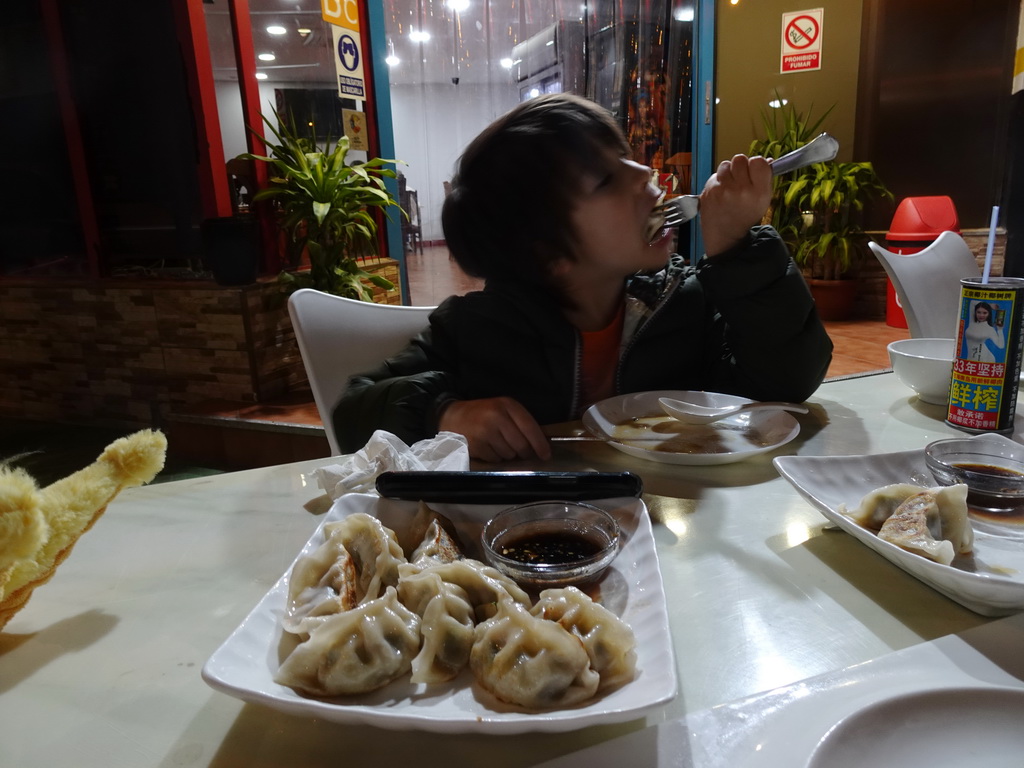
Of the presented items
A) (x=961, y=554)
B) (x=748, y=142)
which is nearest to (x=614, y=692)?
(x=961, y=554)

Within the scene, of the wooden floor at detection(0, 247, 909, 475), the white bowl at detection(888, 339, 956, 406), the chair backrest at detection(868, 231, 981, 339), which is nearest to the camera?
the white bowl at detection(888, 339, 956, 406)

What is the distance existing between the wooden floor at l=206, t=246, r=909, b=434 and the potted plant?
0.30 metres

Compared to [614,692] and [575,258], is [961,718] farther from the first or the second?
[575,258]

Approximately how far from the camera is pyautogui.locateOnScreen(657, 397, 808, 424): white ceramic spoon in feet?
3.58

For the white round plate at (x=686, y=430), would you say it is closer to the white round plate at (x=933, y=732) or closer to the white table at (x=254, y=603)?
the white table at (x=254, y=603)

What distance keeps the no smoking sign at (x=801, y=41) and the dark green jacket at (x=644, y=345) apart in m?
4.17

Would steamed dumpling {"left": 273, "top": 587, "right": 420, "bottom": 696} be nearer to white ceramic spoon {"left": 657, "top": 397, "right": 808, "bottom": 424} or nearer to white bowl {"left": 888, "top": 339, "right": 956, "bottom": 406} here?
white ceramic spoon {"left": 657, "top": 397, "right": 808, "bottom": 424}

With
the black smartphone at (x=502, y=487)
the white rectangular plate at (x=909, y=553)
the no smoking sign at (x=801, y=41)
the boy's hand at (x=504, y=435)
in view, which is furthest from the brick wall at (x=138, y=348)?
the no smoking sign at (x=801, y=41)

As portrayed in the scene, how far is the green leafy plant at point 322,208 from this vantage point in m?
3.22

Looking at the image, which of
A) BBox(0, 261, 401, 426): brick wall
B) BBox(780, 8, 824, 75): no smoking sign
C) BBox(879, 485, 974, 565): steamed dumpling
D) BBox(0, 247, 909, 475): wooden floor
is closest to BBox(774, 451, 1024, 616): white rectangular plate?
BBox(879, 485, 974, 565): steamed dumpling

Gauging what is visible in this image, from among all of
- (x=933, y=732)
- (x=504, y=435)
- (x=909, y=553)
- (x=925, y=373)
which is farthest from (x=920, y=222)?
(x=933, y=732)

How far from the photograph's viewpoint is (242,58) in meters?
3.45

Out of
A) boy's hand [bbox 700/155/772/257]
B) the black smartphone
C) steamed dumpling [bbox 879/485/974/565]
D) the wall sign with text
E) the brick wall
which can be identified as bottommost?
the brick wall

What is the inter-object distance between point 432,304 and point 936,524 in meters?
3.65
